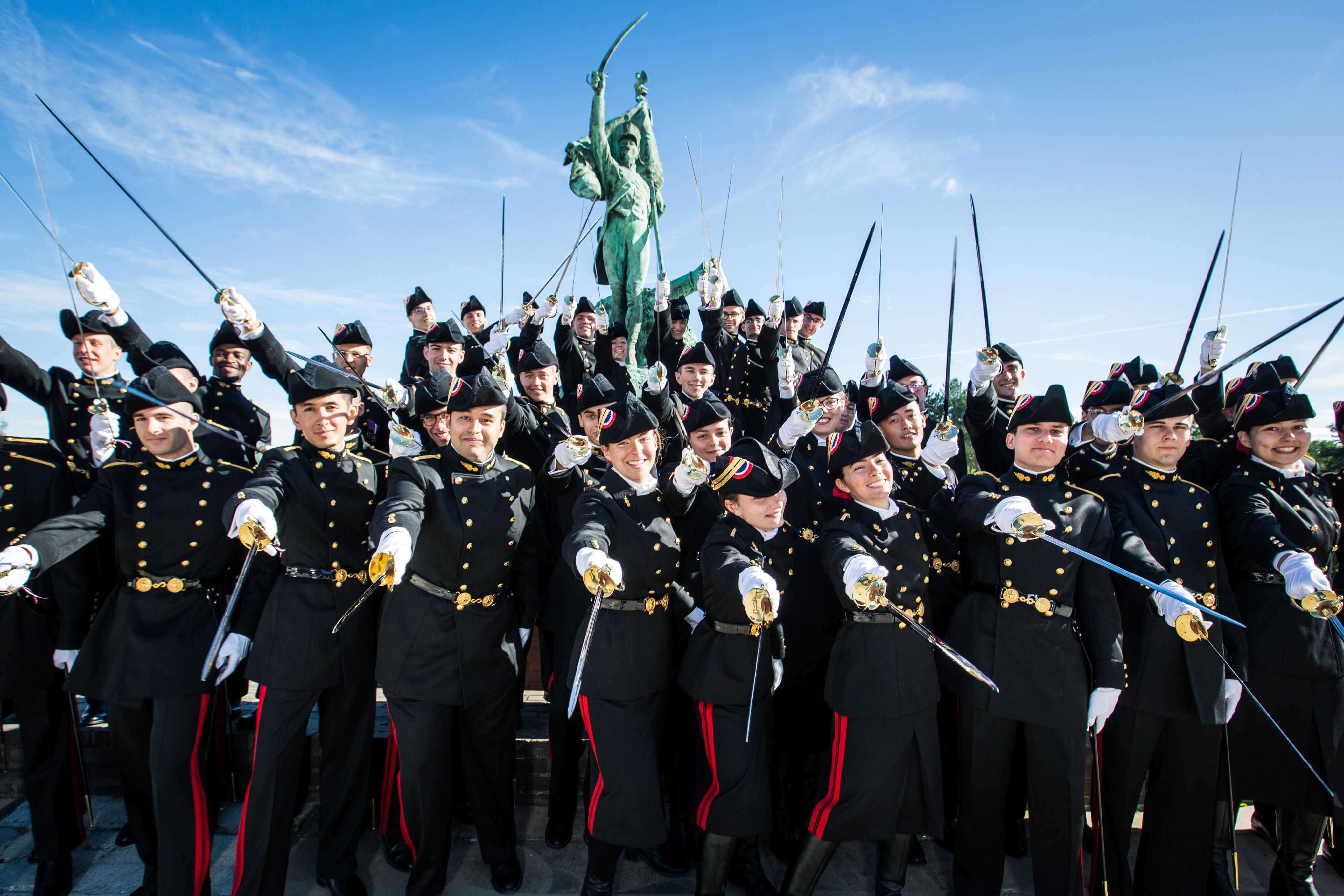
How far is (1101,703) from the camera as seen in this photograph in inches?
138

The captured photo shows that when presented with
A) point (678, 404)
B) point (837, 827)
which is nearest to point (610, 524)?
point (837, 827)

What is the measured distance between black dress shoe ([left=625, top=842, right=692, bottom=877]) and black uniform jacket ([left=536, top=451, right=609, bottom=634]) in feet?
4.57

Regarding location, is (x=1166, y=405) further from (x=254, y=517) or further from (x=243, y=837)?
(x=243, y=837)

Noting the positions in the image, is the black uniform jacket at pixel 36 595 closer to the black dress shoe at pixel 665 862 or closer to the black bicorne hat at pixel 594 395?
the black bicorne hat at pixel 594 395

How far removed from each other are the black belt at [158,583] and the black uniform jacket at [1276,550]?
585 centimetres

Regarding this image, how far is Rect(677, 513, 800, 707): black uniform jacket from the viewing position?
337 centimetres

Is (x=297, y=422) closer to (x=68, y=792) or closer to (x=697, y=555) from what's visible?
(x=697, y=555)

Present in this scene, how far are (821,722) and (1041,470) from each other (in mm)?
2001

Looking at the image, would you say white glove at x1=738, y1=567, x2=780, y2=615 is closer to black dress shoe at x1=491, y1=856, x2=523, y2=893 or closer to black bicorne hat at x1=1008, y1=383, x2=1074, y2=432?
black bicorne hat at x1=1008, y1=383, x2=1074, y2=432

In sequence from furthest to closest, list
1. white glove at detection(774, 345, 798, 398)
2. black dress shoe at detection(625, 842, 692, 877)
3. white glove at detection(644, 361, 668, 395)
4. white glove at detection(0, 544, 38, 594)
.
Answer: white glove at detection(774, 345, 798, 398) < white glove at detection(644, 361, 668, 395) < black dress shoe at detection(625, 842, 692, 877) < white glove at detection(0, 544, 38, 594)

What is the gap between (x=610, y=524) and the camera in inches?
142

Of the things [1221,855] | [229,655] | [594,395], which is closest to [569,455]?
[594,395]

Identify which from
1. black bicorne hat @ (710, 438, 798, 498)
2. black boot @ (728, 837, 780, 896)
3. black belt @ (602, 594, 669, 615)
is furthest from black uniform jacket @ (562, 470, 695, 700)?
black boot @ (728, 837, 780, 896)

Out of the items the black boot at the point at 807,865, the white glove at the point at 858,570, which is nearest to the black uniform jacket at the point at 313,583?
the black boot at the point at 807,865
